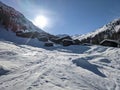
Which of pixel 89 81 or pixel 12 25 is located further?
pixel 12 25

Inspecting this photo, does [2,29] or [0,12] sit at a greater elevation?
[0,12]

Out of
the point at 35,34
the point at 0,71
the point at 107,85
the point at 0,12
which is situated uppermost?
the point at 0,12

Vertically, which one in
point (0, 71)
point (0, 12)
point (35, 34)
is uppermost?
point (0, 12)

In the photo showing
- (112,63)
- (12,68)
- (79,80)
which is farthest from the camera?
(112,63)

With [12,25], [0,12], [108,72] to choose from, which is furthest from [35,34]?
[108,72]

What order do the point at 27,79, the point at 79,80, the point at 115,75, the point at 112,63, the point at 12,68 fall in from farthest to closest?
the point at 112,63, the point at 115,75, the point at 12,68, the point at 79,80, the point at 27,79

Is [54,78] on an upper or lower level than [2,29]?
lower

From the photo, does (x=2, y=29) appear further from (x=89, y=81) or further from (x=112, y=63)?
(x=89, y=81)

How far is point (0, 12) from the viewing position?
3672 cm

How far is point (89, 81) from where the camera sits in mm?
10031

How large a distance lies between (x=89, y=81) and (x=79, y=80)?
63cm

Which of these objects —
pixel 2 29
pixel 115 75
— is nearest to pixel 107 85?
pixel 115 75

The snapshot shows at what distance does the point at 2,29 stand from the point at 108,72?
25.4m

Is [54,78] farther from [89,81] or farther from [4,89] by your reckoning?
[4,89]
